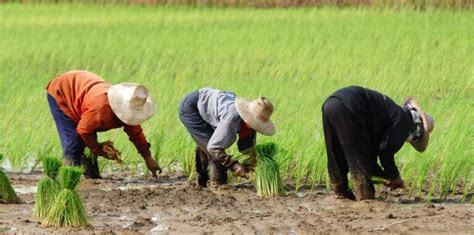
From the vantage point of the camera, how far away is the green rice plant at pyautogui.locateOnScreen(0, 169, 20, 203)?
6775 millimetres

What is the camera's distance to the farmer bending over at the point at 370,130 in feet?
21.6

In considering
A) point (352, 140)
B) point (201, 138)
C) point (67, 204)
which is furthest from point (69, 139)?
point (352, 140)

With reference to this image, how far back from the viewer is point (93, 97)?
738 centimetres

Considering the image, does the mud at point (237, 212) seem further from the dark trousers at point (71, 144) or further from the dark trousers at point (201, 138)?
the dark trousers at point (71, 144)

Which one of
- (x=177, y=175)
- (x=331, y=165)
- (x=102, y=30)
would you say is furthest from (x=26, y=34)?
(x=331, y=165)

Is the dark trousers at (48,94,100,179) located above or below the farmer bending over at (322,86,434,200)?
below

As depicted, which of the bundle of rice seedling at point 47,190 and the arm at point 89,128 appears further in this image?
the arm at point 89,128

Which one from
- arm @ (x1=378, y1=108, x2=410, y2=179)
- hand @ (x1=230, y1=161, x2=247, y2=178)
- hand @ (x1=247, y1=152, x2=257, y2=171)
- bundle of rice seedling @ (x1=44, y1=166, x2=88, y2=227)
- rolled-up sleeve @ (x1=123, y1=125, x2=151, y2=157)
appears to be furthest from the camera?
rolled-up sleeve @ (x1=123, y1=125, x2=151, y2=157)

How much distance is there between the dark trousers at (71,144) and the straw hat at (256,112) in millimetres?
1313

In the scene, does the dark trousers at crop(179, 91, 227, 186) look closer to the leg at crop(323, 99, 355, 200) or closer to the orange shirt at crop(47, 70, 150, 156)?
the orange shirt at crop(47, 70, 150, 156)

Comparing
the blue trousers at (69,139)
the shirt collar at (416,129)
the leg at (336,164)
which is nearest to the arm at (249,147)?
the leg at (336,164)

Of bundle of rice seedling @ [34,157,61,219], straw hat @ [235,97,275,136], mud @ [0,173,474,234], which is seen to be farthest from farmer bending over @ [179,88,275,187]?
bundle of rice seedling @ [34,157,61,219]

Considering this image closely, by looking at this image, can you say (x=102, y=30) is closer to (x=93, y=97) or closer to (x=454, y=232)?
(x=93, y=97)

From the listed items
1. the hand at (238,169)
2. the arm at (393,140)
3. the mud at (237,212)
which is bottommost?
the mud at (237,212)
